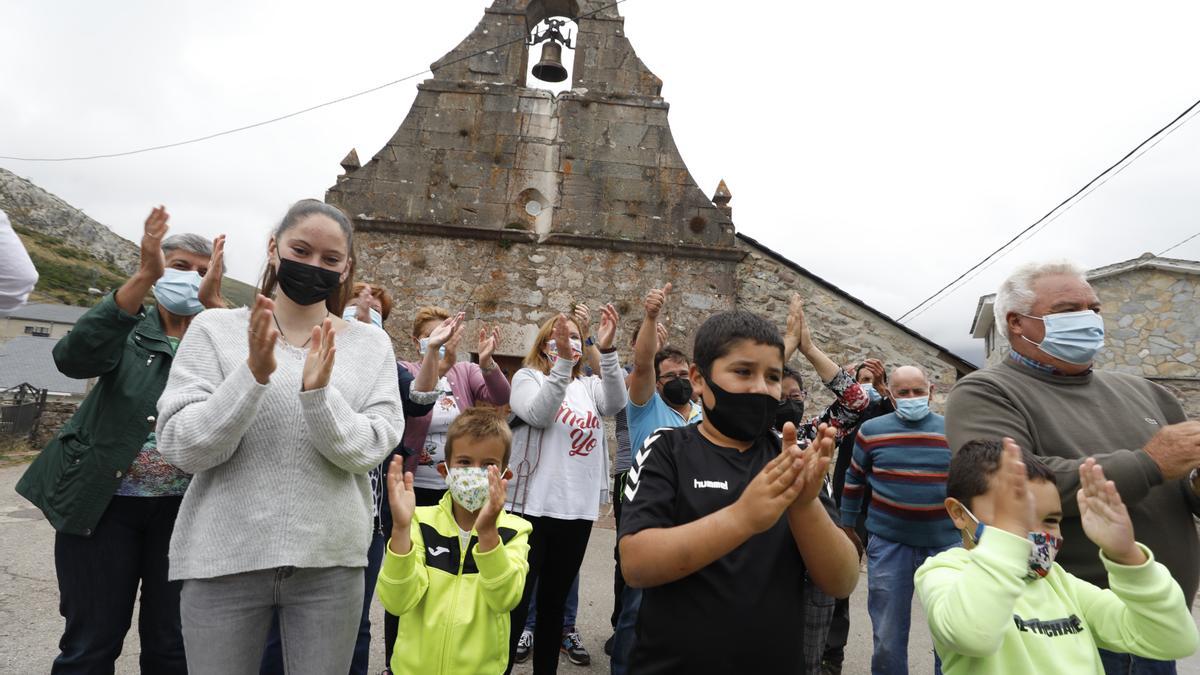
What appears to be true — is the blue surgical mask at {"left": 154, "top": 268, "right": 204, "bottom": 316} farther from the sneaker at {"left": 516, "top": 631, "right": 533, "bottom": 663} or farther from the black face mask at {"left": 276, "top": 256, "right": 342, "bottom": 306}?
the sneaker at {"left": 516, "top": 631, "right": 533, "bottom": 663}

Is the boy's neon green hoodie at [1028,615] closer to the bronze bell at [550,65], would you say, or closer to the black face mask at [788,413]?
the black face mask at [788,413]

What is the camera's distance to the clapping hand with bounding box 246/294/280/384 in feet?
5.57

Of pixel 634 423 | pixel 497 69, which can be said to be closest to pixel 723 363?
pixel 634 423

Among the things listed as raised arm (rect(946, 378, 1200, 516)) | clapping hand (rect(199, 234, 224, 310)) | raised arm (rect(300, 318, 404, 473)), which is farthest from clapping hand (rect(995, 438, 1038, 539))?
clapping hand (rect(199, 234, 224, 310))

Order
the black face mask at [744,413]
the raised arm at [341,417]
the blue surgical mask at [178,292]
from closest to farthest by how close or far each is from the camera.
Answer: the raised arm at [341,417] < the black face mask at [744,413] < the blue surgical mask at [178,292]

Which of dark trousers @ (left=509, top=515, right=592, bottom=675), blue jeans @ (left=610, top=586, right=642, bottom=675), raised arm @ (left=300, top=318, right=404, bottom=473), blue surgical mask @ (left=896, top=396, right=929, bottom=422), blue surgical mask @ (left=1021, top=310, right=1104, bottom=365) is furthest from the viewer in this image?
blue surgical mask @ (left=896, top=396, right=929, bottom=422)

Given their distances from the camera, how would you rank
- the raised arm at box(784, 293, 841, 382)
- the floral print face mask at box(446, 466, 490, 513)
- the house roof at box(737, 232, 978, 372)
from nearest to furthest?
the floral print face mask at box(446, 466, 490, 513)
the raised arm at box(784, 293, 841, 382)
the house roof at box(737, 232, 978, 372)

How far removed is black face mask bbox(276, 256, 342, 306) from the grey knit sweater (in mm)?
169

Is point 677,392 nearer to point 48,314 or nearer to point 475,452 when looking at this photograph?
point 475,452

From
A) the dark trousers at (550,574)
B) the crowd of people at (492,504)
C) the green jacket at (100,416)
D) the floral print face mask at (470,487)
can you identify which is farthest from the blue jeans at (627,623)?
the green jacket at (100,416)

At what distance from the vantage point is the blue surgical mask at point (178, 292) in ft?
8.86

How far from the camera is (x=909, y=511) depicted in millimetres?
3486

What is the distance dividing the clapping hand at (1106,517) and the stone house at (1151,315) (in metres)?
12.6

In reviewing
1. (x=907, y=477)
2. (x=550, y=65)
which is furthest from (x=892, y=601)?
(x=550, y=65)
